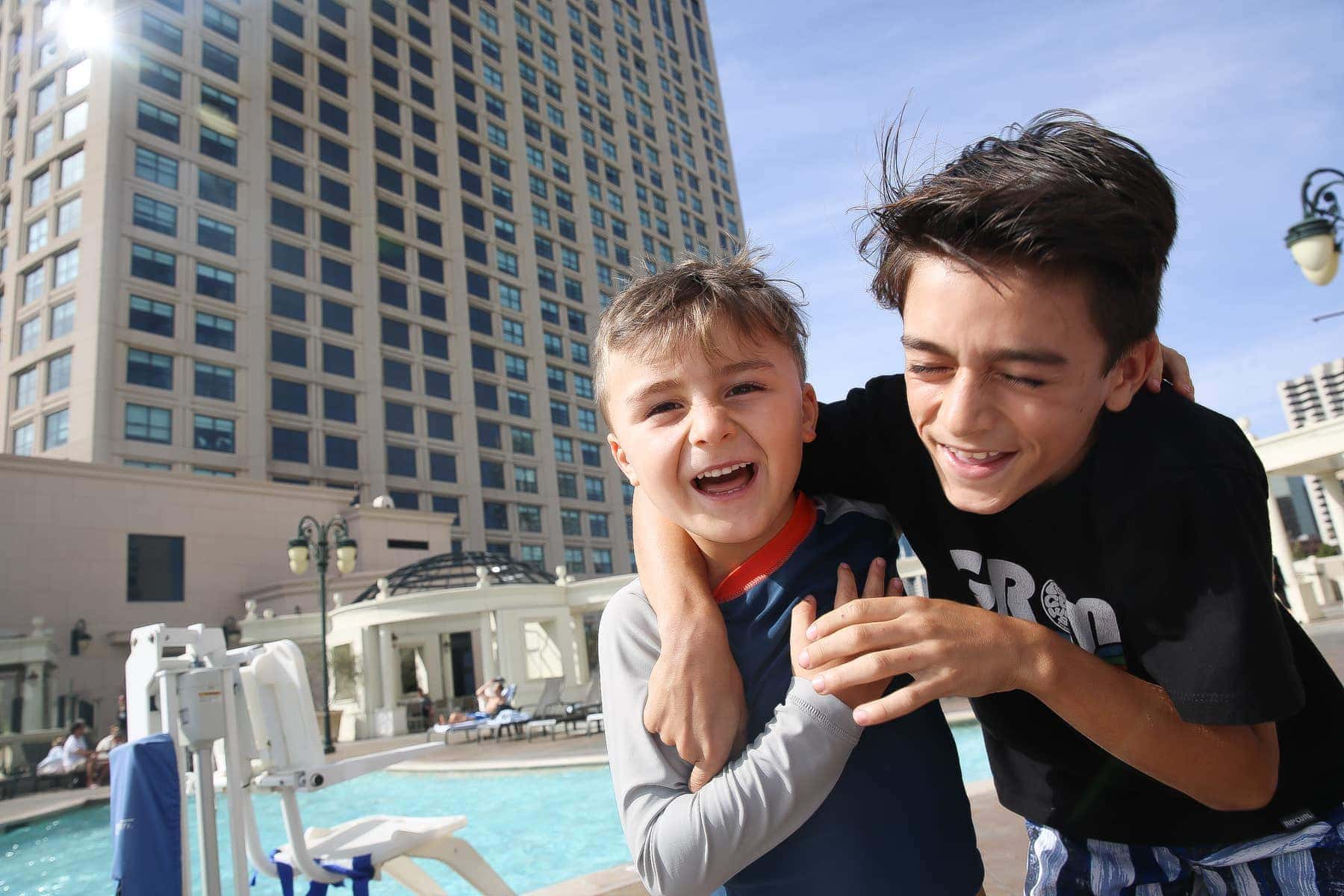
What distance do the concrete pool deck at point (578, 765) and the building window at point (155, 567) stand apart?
14.2 m

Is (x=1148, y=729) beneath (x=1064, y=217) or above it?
beneath

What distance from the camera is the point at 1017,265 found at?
1.17 metres

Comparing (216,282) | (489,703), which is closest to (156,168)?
(216,282)

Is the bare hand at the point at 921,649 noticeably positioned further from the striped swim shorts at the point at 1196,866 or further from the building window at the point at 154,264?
the building window at the point at 154,264

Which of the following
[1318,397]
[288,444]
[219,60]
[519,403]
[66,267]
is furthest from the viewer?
[1318,397]

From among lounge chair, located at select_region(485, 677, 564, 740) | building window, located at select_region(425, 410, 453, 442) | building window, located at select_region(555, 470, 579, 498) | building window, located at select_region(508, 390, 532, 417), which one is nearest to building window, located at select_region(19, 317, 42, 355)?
building window, located at select_region(425, 410, 453, 442)

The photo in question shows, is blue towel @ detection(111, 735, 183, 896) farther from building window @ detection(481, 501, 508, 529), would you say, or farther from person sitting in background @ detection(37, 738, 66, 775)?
building window @ detection(481, 501, 508, 529)

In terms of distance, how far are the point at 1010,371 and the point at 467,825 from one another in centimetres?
959

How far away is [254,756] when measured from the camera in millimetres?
3666

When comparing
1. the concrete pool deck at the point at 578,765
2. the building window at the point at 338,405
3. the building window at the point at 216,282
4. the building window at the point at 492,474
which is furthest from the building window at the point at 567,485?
the concrete pool deck at the point at 578,765

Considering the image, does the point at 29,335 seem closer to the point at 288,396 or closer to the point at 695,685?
the point at 288,396

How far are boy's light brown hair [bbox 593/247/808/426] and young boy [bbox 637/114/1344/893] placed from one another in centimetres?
21

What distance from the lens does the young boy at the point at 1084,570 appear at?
1.05 m

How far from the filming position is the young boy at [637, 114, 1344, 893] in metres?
1.05
